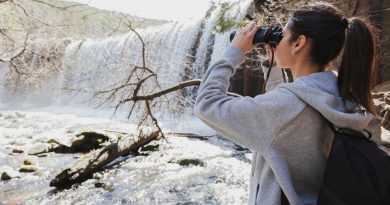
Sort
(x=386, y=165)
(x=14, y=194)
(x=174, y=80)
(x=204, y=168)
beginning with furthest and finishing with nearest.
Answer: (x=174, y=80) → (x=204, y=168) → (x=14, y=194) → (x=386, y=165)

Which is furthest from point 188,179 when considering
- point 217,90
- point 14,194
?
point 217,90

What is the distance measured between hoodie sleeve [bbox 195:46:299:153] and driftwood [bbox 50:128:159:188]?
5919mm

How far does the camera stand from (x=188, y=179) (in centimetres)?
709

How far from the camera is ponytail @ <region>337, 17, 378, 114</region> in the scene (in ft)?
3.97

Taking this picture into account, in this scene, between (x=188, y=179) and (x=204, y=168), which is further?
(x=204, y=168)

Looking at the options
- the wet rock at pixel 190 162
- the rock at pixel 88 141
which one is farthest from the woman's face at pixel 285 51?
the rock at pixel 88 141

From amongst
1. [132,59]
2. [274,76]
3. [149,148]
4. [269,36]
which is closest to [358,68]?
[269,36]

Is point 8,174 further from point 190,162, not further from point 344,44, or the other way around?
point 344,44

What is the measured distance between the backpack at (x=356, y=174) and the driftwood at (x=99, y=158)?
244 inches

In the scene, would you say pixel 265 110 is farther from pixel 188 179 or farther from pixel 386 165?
pixel 188 179

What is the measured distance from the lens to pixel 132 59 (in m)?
11.4

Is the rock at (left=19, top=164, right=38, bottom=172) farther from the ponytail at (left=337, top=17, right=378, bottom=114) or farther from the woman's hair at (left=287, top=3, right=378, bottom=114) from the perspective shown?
the ponytail at (left=337, top=17, right=378, bottom=114)

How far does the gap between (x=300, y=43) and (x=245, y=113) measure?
299mm

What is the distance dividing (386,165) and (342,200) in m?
0.14
